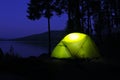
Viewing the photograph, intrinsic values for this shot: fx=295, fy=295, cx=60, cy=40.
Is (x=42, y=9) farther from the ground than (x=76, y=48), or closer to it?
farther from the ground

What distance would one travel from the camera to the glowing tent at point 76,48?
1884 centimetres

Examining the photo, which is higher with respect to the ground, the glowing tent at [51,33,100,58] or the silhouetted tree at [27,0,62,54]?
the silhouetted tree at [27,0,62,54]

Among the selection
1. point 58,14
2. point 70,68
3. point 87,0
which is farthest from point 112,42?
point 70,68

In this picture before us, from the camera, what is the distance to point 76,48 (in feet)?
62.2

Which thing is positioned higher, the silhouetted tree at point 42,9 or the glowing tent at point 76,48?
the silhouetted tree at point 42,9

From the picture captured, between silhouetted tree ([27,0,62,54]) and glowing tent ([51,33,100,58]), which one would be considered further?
silhouetted tree ([27,0,62,54])

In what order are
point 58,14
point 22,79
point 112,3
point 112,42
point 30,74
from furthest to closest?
1. point 112,3
2. point 58,14
3. point 112,42
4. point 30,74
5. point 22,79

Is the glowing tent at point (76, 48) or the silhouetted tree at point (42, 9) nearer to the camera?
the glowing tent at point (76, 48)

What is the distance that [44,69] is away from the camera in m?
13.2

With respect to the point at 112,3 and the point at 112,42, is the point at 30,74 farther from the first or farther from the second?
the point at 112,3

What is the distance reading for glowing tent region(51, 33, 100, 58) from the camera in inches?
742

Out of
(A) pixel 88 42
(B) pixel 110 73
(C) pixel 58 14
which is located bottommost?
(B) pixel 110 73

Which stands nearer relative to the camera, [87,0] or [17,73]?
[17,73]

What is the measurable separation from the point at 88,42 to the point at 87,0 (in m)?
18.5
